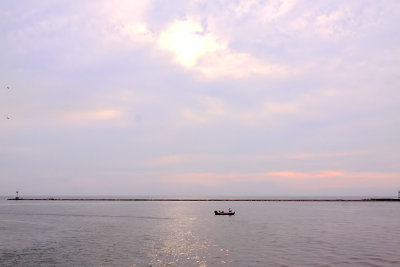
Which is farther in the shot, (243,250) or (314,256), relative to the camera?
(243,250)

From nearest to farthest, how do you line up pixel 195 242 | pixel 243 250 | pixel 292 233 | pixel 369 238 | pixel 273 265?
pixel 273 265
pixel 243 250
pixel 195 242
pixel 369 238
pixel 292 233

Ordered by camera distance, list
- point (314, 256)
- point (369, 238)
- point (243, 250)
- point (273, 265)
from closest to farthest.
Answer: point (273, 265) → point (314, 256) → point (243, 250) → point (369, 238)

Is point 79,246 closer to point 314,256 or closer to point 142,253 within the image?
point 142,253

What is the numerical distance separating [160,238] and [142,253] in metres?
15.0

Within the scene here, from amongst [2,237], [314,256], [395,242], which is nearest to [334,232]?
[395,242]

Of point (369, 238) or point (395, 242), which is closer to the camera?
point (395, 242)

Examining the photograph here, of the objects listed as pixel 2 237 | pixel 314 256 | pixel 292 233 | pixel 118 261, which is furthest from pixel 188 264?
pixel 2 237

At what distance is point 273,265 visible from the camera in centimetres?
3797

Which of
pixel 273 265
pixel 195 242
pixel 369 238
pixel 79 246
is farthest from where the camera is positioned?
pixel 369 238

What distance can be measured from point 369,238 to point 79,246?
47208 mm

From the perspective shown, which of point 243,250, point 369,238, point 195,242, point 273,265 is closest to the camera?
point 273,265

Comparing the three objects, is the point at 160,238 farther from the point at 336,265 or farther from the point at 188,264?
the point at 336,265

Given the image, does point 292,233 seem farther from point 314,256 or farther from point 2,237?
point 2,237

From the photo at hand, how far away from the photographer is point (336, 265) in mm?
38062
